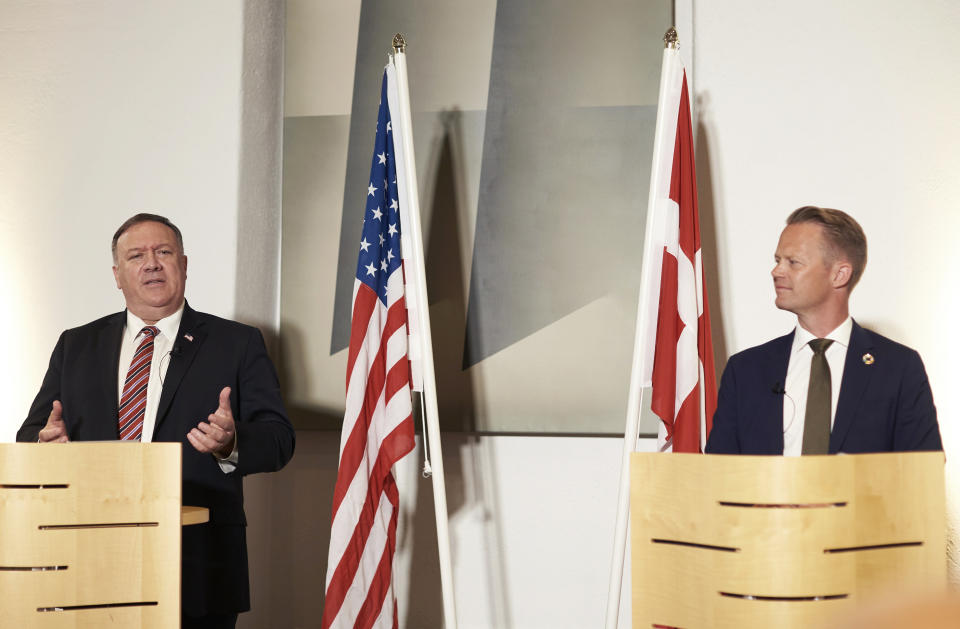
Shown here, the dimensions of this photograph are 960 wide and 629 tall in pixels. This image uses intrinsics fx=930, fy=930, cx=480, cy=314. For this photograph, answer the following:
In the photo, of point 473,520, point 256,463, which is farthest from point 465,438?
point 256,463

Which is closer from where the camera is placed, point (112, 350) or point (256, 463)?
point (256, 463)

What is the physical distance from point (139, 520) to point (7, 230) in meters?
2.61

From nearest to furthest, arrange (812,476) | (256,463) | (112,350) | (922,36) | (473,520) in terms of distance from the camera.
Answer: (812,476) → (256,463) → (112,350) → (922,36) → (473,520)

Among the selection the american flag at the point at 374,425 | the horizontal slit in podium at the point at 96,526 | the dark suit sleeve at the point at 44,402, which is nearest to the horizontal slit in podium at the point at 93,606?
the horizontal slit in podium at the point at 96,526

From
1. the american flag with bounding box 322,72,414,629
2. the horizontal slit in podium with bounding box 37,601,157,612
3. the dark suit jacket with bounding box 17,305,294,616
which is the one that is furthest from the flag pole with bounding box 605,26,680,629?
the horizontal slit in podium with bounding box 37,601,157,612

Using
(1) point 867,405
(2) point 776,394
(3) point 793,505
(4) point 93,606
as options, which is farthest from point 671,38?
(4) point 93,606

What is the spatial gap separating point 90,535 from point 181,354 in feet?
2.99

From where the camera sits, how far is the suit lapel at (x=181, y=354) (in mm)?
3227

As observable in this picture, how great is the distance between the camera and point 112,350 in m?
3.34

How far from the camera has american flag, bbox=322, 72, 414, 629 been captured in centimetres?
372

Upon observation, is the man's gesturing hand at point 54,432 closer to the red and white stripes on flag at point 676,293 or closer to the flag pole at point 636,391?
the flag pole at point 636,391

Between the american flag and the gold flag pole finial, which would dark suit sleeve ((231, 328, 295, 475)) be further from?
the gold flag pole finial

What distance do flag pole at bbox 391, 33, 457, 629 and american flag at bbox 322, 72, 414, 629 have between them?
0.32ft

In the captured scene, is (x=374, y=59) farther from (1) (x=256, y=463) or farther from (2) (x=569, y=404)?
(1) (x=256, y=463)
